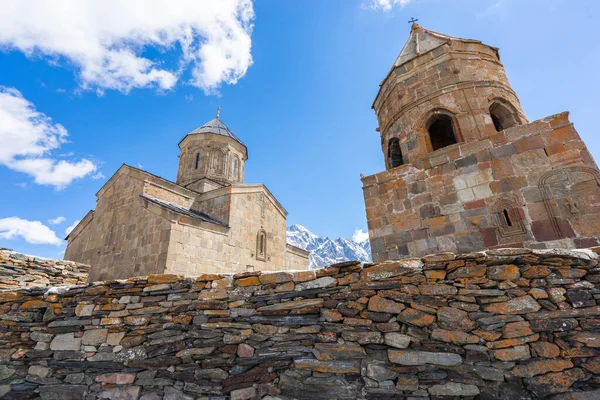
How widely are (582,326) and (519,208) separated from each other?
2488 millimetres

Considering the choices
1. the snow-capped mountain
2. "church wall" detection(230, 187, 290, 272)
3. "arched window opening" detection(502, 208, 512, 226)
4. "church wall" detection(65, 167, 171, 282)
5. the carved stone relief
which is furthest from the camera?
the snow-capped mountain

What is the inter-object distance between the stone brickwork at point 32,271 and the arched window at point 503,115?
369 inches

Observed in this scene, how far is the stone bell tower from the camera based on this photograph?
13695 mm

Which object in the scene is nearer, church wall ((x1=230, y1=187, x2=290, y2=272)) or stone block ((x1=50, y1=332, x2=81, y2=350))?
stone block ((x1=50, y1=332, x2=81, y2=350))

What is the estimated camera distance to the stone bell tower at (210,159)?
13.7 m

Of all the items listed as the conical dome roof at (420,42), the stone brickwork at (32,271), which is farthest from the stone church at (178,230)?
the conical dome roof at (420,42)

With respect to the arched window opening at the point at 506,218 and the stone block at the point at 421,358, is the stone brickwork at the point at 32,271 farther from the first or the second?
the arched window opening at the point at 506,218

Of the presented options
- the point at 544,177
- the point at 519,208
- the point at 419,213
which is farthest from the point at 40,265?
the point at 544,177

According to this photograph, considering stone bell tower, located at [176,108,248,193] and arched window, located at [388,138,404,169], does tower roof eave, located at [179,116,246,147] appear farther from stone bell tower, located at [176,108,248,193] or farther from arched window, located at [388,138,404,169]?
arched window, located at [388,138,404,169]

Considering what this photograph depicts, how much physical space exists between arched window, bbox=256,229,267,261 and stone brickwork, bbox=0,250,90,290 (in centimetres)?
530

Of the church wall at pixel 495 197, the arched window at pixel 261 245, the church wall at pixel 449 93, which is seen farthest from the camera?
the arched window at pixel 261 245

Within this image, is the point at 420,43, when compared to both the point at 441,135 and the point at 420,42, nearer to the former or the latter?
the point at 420,42

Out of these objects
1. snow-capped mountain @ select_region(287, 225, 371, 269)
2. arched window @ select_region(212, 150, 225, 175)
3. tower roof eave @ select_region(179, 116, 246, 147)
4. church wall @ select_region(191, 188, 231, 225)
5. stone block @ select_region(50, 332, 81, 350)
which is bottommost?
stone block @ select_region(50, 332, 81, 350)

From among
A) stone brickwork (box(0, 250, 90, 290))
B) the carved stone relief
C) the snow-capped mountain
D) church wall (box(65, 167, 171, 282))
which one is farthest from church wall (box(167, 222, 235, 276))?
the snow-capped mountain
